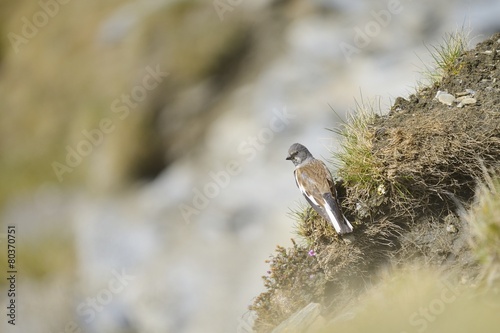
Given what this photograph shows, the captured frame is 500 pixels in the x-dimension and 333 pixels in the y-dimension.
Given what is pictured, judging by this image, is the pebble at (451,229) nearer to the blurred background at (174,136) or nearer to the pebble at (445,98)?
the pebble at (445,98)

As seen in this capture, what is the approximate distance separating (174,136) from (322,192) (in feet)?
10.7

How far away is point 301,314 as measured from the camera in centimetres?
466

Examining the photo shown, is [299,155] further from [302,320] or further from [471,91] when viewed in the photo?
[471,91]

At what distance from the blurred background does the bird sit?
148 cm

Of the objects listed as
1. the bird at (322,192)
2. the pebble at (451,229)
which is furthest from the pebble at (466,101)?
the bird at (322,192)

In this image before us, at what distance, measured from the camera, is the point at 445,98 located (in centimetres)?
502

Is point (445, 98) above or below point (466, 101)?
above

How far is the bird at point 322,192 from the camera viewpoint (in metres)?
4.41

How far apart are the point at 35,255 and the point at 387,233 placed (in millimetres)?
4900

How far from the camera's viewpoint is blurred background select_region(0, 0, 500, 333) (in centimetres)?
677

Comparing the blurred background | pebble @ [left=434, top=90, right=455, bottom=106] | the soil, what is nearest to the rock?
the soil

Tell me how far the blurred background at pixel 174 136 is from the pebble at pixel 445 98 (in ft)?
3.54

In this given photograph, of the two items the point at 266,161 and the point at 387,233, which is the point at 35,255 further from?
the point at 387,233

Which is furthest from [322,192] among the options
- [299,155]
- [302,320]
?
[302,320]
